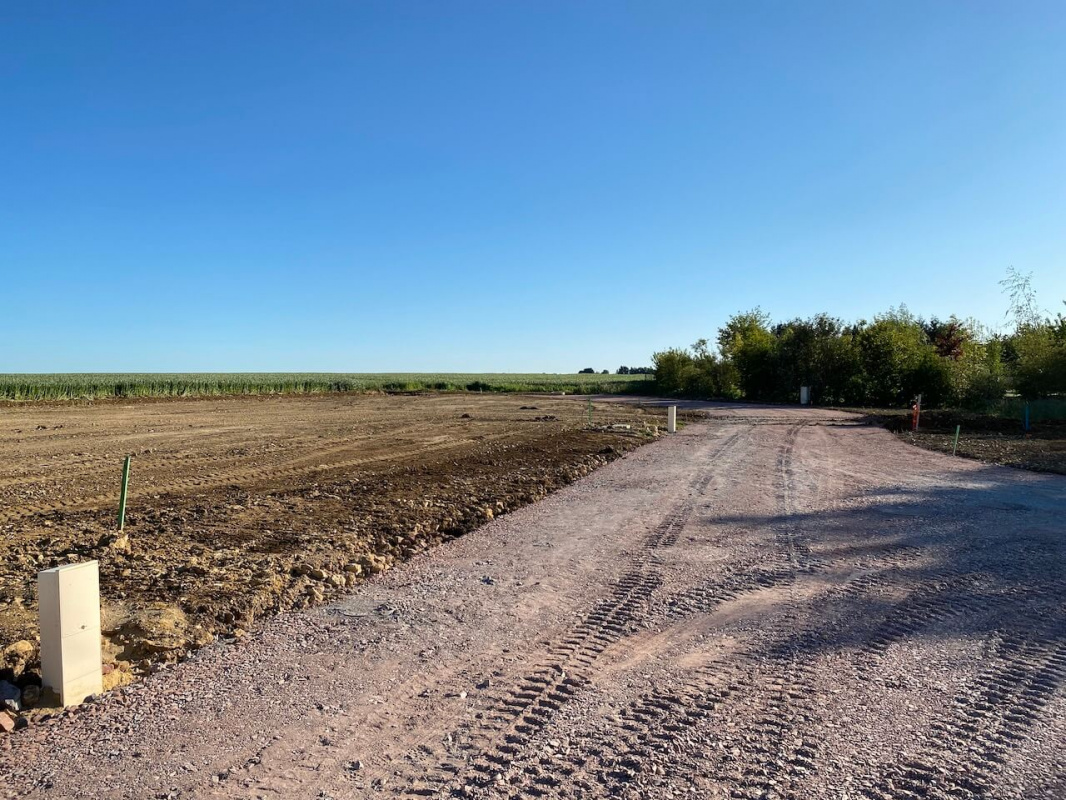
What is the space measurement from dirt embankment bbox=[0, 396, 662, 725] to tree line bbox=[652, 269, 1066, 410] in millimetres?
25197

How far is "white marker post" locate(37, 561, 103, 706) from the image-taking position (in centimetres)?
414

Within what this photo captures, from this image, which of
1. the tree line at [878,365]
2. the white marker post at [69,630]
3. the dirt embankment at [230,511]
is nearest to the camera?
the white marker post at [69,630]

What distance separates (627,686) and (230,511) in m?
7.52

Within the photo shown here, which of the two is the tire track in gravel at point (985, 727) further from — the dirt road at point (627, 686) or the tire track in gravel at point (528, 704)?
the tire track in gravel at point (528, 704)

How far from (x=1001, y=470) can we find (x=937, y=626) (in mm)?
12451

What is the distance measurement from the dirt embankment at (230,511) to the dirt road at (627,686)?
2.19ft

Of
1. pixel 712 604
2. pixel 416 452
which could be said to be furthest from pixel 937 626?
pixel 416 452

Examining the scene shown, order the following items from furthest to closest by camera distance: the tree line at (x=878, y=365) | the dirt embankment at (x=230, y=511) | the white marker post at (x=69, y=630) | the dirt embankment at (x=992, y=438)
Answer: the tree line at (x=878, y=365) < the dirt embankment at (x=992, y=438) < the dirt embankment at (x=230, y=511) < the white marker post at (x=69, y=630)

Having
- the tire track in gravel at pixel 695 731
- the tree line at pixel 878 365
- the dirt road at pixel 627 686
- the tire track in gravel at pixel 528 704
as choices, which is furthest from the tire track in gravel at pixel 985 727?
the tree line at pixel 878 365

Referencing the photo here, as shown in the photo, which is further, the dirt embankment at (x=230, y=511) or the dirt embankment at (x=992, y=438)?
the dirt embankment at (x=992, y=438)

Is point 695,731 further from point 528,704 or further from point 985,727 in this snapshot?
point 985,727

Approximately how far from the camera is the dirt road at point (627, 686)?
3.43 metres

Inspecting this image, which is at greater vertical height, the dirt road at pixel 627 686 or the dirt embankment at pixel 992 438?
the dirt embankment at pixel 992 438

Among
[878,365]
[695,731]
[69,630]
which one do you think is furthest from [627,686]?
[878,365]
